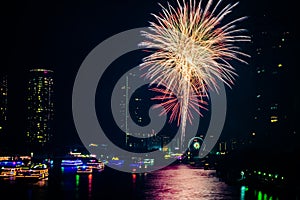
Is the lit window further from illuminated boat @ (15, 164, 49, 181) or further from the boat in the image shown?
illuminated boat @ (15, 164, 49, 181)

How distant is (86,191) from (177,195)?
986cm

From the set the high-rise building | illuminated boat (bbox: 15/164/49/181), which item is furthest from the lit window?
illuminated boat (bbox: 15/164/49/181)

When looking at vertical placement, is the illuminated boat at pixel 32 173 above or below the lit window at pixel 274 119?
below

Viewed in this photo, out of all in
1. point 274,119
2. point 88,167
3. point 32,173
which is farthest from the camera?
point 274,119

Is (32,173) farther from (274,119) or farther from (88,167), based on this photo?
(274,119)

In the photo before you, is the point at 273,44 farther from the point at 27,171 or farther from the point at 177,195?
the point at 177,195

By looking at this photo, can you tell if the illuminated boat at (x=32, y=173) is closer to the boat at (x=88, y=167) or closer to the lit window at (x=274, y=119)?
the boat at (x=88, y=167)

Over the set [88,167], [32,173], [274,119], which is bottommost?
[88,167]

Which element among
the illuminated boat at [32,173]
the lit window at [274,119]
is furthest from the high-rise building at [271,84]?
the illuminated boat at [32,173]

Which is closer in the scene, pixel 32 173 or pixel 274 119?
pixel 32 173

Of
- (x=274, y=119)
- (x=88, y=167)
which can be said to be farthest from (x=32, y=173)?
(x=274, y=119)

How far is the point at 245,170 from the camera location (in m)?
59.1

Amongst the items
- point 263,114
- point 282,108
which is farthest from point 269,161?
point 263,114

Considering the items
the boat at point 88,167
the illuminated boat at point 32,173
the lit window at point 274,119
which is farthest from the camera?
the lit window at point 274,119
